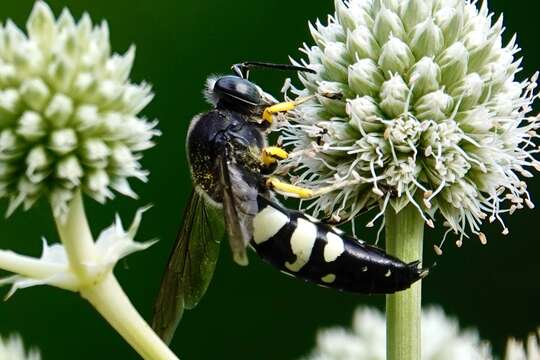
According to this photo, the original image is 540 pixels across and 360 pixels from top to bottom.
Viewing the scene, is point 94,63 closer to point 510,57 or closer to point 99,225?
point 510,57

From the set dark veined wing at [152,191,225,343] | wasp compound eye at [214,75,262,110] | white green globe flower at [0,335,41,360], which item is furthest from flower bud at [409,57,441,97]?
white green globe flower at [0,335,41,360]

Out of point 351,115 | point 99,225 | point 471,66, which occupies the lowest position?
point 351,115

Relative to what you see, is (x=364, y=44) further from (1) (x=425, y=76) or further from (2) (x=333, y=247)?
(2) (x=333, y=247)

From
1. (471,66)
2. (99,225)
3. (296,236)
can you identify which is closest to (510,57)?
(471,66)

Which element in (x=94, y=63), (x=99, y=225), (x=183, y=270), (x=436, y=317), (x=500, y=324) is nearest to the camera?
(x=94, y=63)

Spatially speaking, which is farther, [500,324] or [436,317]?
[500,324]

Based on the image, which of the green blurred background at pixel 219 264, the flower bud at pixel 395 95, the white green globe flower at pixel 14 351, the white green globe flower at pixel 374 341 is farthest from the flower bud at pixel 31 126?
the green blurred background at pixel 219 264
